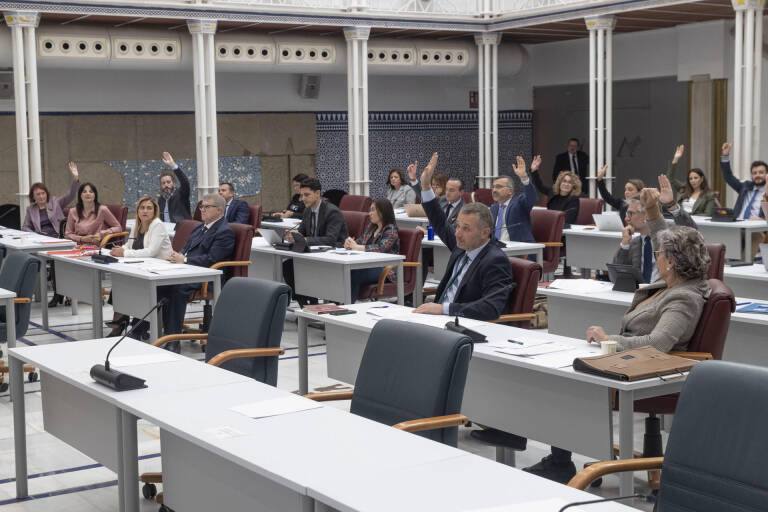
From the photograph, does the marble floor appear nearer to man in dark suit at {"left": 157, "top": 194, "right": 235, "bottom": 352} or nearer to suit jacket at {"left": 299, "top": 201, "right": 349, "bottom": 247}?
man in dark suit at {"left": 157, "top": 194, "right": 235, "bottom": 352}

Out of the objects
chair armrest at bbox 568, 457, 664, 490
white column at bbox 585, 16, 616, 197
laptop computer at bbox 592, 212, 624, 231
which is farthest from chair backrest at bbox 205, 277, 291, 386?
white column at bbox 585, 16, 616, 197

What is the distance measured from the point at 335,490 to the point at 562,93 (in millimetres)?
16817

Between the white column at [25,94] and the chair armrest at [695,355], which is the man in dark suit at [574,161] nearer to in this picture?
the white column at [25,94]

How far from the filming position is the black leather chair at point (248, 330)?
493 cm

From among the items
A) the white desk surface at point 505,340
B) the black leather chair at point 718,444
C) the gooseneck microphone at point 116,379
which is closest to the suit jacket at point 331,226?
the white desk surface at point 505,340

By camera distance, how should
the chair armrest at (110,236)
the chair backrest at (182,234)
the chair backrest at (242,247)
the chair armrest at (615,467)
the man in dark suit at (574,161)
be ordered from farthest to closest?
the man in dark suit at (574,161) < the chair armrest at (110,236) < the chair backrest at (182,234) < the chair backrest at (242,247) < the chair armrest at (615,467)

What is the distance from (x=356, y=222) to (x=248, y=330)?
5086 mm

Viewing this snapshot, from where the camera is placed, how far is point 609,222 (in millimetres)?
10305

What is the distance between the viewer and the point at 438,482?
2.83 metres

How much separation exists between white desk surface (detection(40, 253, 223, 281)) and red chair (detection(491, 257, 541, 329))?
274cm

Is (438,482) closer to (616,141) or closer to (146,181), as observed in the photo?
(146,181)

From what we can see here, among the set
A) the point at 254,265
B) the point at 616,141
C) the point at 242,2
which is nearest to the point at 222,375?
the point at 254,265

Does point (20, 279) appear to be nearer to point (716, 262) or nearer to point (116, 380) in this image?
point (116, 380)

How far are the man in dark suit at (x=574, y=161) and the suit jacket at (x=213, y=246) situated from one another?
29.4 feet
